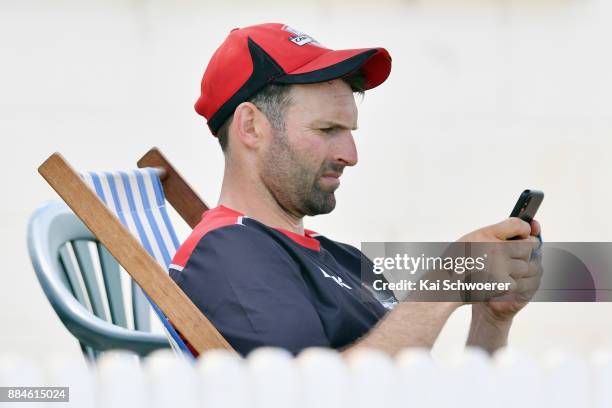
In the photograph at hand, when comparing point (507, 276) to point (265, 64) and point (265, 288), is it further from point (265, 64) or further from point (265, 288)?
point (265, 64)

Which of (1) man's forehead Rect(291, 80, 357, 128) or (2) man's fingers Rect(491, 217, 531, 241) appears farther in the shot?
(1) man's forehead Rect(291, 80, 357, 128)

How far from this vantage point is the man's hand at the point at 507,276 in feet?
7.32

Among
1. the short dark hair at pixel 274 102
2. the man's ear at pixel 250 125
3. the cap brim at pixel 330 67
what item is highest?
the cap brim at pixel 330 67

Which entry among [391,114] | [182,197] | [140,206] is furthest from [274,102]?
[391,114]

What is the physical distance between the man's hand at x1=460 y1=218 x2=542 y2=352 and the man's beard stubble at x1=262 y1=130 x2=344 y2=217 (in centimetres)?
42

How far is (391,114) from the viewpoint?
609 cm

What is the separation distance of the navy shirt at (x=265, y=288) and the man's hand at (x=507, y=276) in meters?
0.25

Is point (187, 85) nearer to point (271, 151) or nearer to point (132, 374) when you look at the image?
point (271, 151)

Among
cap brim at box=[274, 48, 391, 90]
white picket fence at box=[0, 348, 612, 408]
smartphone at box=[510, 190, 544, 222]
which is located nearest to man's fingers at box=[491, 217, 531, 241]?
smartphone at box=[510, 190, 544, 222]

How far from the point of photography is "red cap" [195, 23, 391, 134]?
8.16 ft

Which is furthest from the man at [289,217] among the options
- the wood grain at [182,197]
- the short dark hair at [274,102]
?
the wood grain at [182,197]

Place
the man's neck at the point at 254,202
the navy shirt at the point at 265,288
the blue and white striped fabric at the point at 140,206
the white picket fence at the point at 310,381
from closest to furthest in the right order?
the white picket fence at the point at 310,381
the navy shirt at the point at 265,288
the man's neck at the point at 254,202
the blue and white striped fabric at the point at 140,206

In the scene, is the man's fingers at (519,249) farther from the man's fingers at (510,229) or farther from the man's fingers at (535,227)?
the man's fingers at (535,227)

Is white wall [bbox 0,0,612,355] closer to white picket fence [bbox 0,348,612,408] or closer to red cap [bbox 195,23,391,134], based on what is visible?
red cap [bbox 195,23,391,134]
